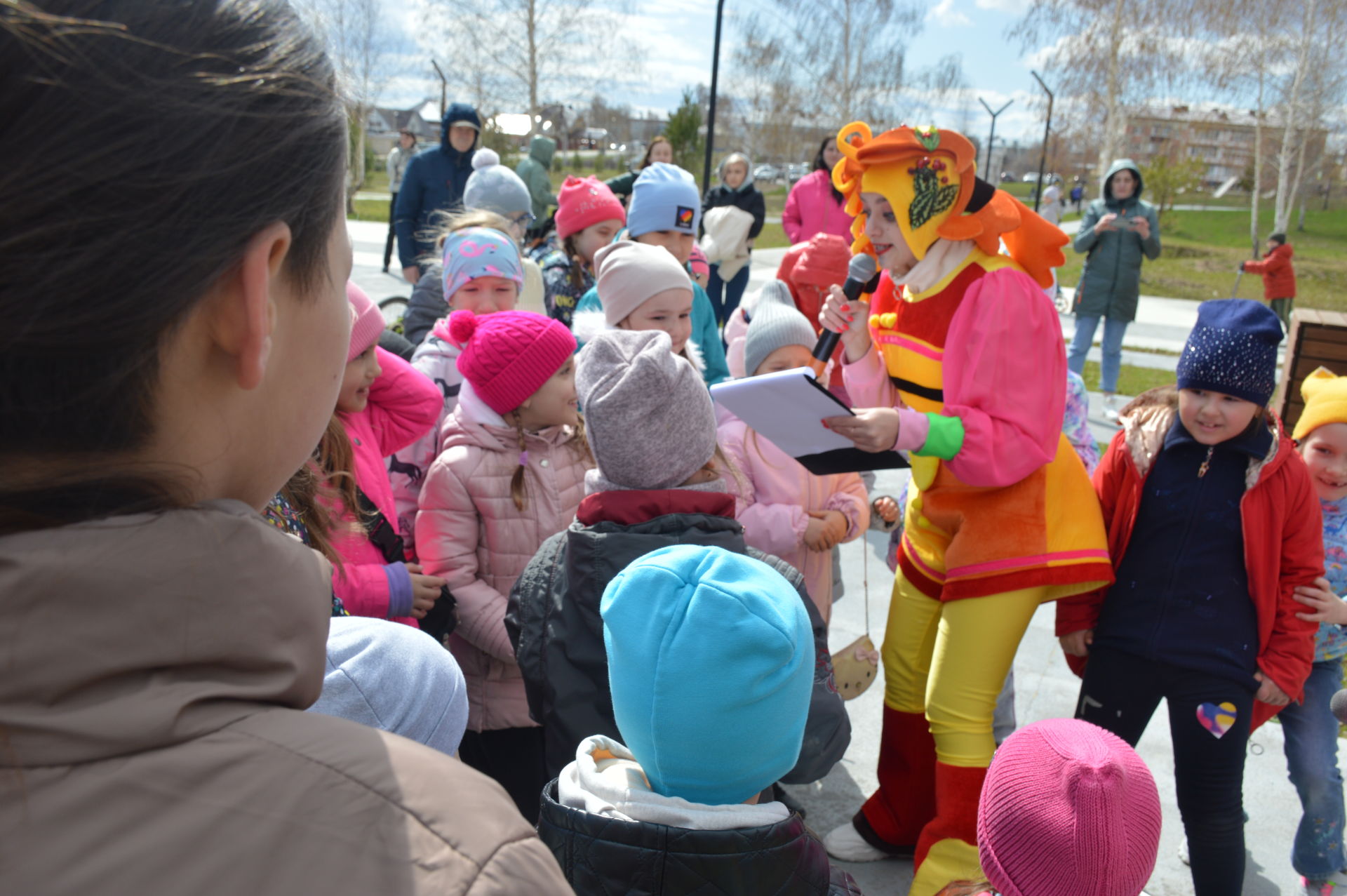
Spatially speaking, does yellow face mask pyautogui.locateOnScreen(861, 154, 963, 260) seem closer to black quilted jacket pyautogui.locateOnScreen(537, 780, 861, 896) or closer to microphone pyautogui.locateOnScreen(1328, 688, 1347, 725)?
microphone pyautogui.locateOnScreen(1328, 688, 1347, 725)

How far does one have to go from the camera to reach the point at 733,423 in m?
3.40

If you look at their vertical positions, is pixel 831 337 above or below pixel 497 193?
below

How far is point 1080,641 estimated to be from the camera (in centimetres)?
267

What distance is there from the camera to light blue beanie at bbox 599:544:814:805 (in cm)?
130

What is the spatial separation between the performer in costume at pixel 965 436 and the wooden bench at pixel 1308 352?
3849 millimetres

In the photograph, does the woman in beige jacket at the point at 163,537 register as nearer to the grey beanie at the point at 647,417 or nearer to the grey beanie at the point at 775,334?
the grey beanie at the point at 647,417

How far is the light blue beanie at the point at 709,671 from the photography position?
1.30 meters

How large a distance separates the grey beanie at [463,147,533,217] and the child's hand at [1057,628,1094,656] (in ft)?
12.4

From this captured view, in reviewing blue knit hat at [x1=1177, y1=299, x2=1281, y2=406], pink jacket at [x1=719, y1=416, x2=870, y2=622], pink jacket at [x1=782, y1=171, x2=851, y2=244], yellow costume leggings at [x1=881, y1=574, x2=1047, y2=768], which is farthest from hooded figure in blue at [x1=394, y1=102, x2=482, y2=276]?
blue knit hat at [x1=1177, y1=299, x2=1281, y2=406]

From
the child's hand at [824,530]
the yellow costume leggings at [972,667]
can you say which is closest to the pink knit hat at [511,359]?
the child's hand at [824,530]

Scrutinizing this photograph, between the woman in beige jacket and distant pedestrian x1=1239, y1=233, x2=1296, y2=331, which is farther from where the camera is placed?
distant pedestrian x1=1239, y1=233, x2=1296, y2=331

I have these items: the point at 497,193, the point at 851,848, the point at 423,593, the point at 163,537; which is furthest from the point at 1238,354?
the point at 497,193

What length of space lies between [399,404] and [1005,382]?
5.71 ft

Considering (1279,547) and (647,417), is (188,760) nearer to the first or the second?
(647,417)
